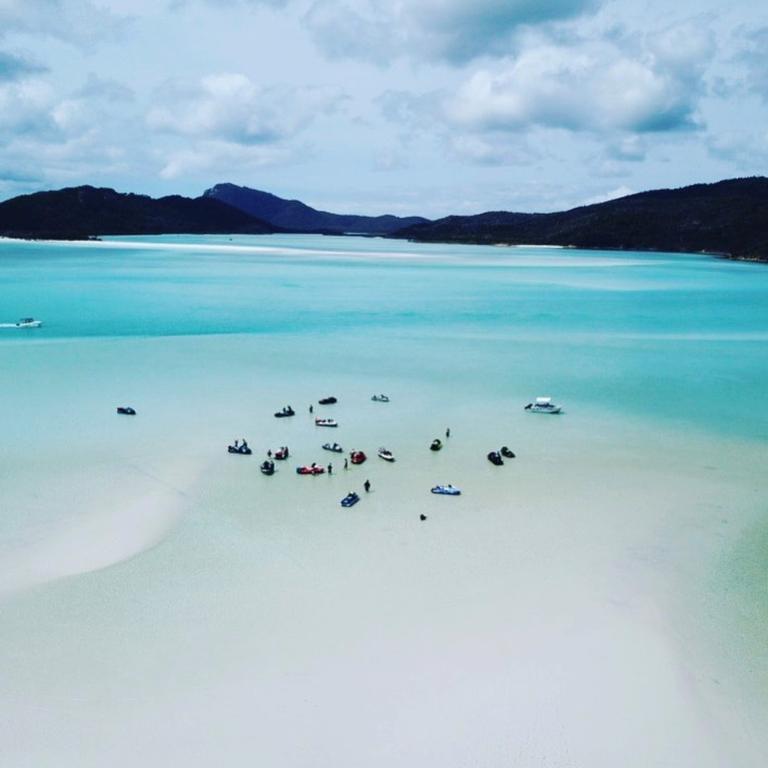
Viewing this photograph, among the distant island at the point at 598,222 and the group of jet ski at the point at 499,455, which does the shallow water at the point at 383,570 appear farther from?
the distant island at the point at 598,222

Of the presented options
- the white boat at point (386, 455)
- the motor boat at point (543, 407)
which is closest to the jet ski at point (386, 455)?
the white boat at point (386, 455)

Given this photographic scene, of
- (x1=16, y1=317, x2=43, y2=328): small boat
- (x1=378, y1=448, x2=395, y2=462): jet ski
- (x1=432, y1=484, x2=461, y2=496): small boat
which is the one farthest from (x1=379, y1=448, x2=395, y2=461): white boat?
(x1=16, y1=317, x2=43, y2=328): small boat

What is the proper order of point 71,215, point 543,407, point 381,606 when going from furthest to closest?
point 71,215
point 543,407
point 381,606

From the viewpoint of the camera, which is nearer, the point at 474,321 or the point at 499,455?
the point at 499,455

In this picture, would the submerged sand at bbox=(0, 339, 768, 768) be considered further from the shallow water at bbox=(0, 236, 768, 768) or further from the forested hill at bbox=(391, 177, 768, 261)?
the forested hill at bbox=(391, 177, 768, 261)

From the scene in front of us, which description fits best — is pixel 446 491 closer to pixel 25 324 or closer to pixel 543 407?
pixel 543 407

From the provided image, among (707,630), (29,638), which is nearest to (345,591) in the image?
(29,638)

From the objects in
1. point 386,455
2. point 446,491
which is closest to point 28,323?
point 386,455
